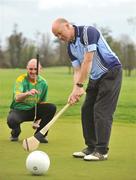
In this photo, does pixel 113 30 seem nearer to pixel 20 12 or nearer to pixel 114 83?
pixel 20 12

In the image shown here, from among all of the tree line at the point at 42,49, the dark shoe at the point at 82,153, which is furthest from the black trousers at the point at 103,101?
the tree line at the point at 42,49

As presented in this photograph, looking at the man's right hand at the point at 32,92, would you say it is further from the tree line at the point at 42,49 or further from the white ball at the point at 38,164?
the tree line at the point at 42,49

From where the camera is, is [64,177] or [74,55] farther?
[74,55]

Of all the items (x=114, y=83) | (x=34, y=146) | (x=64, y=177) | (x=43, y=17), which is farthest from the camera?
(x=43, y=17)

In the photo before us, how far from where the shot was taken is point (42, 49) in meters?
11.0

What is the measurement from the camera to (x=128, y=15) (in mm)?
11672

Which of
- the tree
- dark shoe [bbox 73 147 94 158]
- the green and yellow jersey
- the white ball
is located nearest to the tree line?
the tree

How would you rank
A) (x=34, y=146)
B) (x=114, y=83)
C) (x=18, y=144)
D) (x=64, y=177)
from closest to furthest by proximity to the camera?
(x=64, y=177)
(x=34, y=146)
(x=114, y=83)
(x=18, y=144)

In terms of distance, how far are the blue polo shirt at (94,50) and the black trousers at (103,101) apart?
0.07m

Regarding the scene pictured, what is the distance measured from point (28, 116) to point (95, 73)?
6.32 feet

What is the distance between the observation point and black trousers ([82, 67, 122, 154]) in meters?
5.94

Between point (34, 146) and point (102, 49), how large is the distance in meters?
1.24

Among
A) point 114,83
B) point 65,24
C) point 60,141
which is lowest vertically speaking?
point 60,141

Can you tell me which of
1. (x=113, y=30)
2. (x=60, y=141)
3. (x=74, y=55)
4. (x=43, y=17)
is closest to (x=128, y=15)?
(x=113, y=30)
